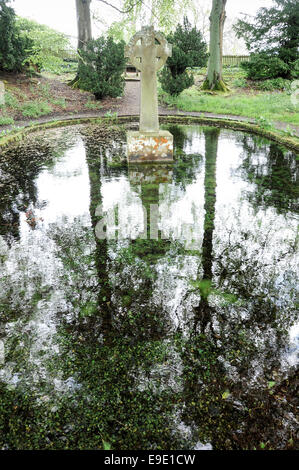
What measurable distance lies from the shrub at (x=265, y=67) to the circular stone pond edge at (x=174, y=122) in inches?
274

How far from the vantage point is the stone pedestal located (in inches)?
264

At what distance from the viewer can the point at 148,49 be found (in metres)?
6.46

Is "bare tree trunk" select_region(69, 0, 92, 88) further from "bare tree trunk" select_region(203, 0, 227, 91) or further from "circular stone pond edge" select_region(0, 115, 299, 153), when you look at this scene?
"bare tree trunk" select_region(203, 0, 227, 91)

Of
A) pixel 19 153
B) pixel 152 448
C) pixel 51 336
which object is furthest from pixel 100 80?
pixel 152 448

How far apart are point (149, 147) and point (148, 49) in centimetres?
191

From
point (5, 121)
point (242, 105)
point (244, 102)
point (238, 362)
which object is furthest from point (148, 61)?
point (244, 102)

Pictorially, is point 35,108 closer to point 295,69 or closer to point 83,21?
point 83,21

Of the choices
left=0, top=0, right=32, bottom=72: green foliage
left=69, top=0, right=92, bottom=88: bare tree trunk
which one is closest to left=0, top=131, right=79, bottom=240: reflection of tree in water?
left=0, top=0, right=32, bottom=72: green foliage

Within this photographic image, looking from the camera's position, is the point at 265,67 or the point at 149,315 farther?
the point at 265,67

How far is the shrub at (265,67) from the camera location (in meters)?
15.0

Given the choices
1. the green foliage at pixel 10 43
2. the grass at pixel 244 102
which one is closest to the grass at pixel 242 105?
the grass at pixel 244 102

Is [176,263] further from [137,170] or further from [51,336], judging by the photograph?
[137,170]

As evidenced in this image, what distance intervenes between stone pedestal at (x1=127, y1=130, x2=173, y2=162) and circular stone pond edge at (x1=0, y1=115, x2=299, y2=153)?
3148 millimetres

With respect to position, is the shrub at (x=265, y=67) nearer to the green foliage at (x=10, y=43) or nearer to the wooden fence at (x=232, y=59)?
the wooden fence at (x=232, y=59)
